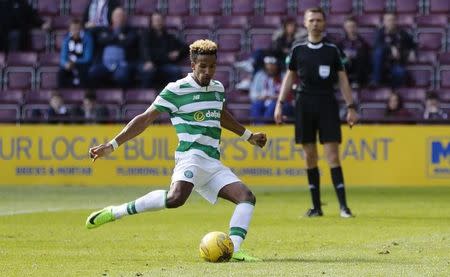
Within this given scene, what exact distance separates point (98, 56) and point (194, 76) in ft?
46.6

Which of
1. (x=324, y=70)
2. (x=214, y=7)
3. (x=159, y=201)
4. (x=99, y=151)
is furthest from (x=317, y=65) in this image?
(x=214, y=7)

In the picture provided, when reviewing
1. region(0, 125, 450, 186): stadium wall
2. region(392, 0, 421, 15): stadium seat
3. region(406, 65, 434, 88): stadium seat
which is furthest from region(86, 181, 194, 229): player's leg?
region(392, 0, 421, 15): stadium seat

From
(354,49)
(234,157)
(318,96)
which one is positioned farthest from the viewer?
(354,49)

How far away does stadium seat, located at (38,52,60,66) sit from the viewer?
2531 centimetres

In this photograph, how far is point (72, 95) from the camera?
79.4 feet

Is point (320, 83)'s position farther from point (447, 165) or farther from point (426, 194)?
point (447, 165)

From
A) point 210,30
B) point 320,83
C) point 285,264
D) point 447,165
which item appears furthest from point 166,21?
point 285,264

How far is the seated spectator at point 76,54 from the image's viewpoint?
24031 mm

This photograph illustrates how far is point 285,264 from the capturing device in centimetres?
979

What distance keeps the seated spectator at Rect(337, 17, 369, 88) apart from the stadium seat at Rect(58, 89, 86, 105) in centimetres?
497

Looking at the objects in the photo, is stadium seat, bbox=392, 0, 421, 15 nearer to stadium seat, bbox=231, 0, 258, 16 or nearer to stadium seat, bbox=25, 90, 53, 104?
stadium seat, bbox=231, 0, 258, 16

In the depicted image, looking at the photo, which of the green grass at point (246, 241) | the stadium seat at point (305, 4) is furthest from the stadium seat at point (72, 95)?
the green grass at point (246, 241)

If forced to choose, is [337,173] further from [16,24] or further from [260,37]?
[16,24]

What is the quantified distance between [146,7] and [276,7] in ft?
8.90
